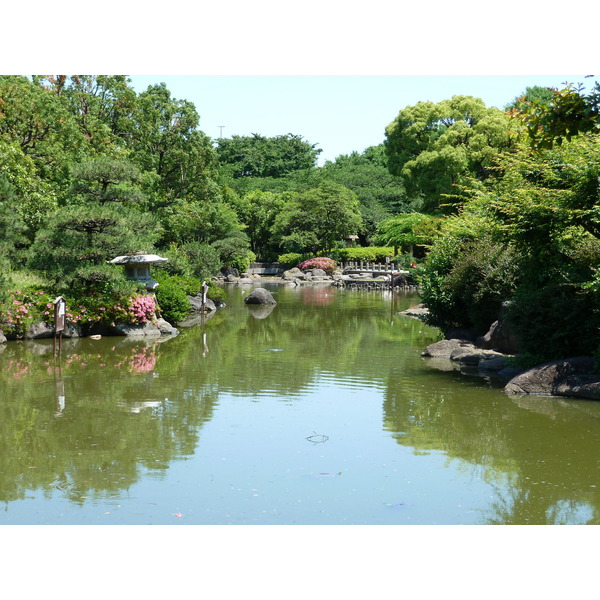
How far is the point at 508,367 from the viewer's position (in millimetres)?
13086

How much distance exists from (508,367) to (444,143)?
2610 cm

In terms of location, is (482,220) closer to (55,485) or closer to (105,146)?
(55,485)

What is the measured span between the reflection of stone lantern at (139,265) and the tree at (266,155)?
148 feet

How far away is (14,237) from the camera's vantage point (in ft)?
53.9

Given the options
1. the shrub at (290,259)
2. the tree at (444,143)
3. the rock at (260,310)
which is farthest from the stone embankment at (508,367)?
the shrub at (290,259)

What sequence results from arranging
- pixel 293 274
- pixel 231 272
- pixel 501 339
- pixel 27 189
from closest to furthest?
pixel 501 339 < pixel 27 189 < pixel 231 272 < pixel 293 274

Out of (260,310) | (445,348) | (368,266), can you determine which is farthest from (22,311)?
(368,266)

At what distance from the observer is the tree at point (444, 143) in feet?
118

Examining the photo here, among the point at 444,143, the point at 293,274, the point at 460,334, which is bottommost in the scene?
the point at 293,274

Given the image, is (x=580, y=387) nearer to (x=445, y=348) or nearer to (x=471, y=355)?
(x=471, y=355)

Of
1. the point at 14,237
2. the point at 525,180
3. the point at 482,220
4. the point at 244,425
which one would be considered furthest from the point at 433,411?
the point at 14,237

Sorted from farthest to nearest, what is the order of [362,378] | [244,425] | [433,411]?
1. [362,378]
2. [433,411]
3. [244,425]

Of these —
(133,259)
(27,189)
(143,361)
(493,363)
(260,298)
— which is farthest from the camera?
(260,298)

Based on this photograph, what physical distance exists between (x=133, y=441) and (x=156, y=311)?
10.9 meters
